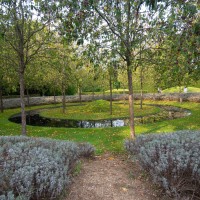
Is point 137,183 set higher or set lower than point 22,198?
lower

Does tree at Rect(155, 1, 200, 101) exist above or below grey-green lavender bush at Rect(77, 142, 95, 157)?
above

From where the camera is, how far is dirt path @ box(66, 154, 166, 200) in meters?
4.06

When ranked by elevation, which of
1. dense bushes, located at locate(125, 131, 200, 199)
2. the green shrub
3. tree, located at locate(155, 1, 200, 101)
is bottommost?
the green shrub

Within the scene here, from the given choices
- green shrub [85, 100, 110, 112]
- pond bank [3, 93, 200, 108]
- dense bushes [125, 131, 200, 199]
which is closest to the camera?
dense bushes [125, 131, 200, 199]

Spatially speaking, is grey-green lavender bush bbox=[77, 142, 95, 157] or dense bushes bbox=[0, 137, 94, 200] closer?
dense bushes bbox=[0, 137, 94, 200]

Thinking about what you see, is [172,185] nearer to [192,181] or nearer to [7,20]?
[192,181]

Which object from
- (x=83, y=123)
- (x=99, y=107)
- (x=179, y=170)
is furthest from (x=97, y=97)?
(x=179, y=170)

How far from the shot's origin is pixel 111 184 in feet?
14.8

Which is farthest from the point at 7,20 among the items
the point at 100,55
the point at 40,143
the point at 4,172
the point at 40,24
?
the point at 4,172

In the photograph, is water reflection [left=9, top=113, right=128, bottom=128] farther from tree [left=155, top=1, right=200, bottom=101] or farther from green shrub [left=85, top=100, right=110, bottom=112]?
tree [left=155, top=1, right=200, bottom=101]

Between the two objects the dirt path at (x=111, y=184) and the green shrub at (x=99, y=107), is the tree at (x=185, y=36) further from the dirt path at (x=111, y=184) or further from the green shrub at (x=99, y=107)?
the green shrub at (x=99, y=107)

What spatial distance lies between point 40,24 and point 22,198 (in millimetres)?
7389

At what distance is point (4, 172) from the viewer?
342cm

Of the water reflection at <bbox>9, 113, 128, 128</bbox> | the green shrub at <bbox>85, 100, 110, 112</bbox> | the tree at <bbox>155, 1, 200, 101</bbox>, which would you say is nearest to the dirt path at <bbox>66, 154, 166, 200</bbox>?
the tree at <bbox>155, 1, 200, 101</bbox>
